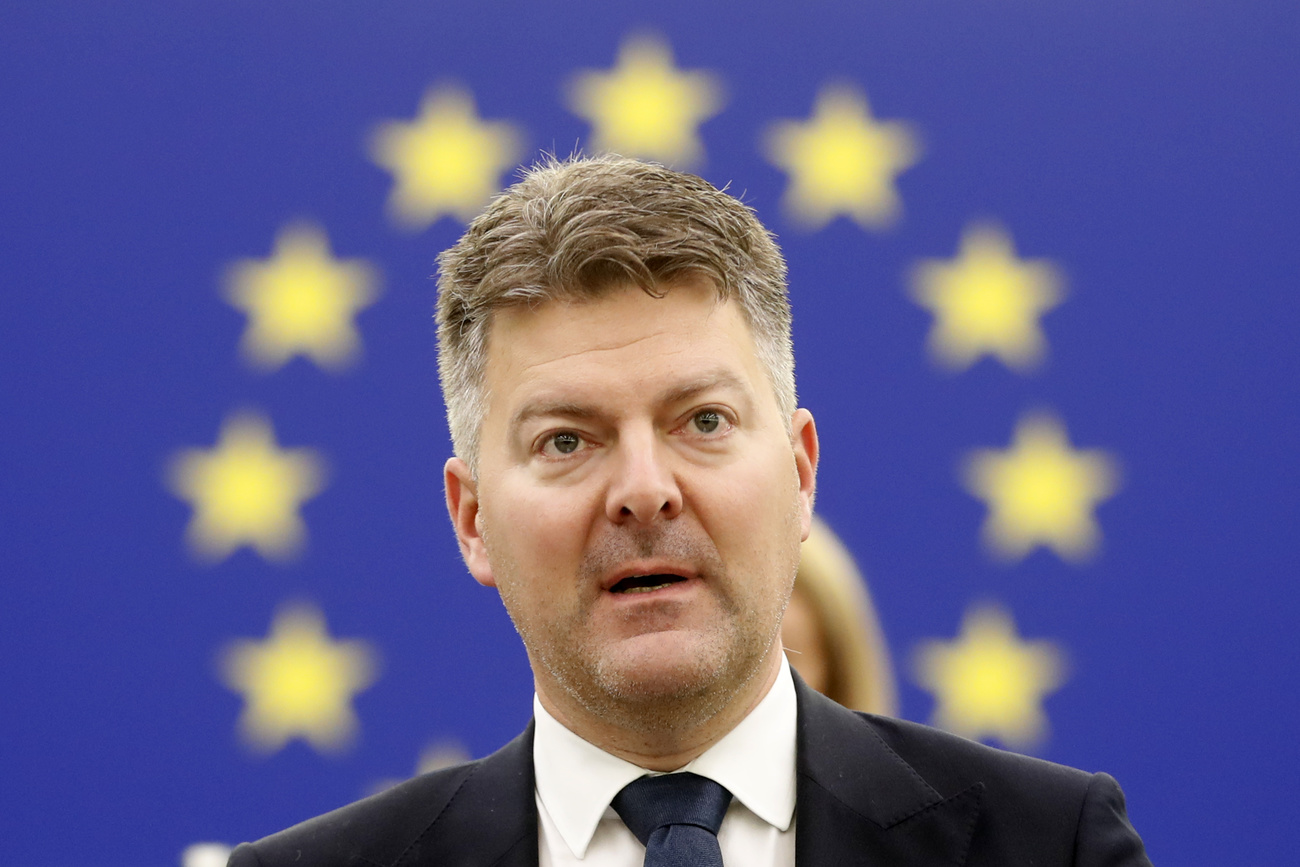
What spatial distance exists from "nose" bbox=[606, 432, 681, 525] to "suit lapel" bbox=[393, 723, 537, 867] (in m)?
0.45

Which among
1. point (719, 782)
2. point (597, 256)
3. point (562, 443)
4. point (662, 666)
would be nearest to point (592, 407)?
point (562, 443)

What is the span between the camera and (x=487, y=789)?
1.86m

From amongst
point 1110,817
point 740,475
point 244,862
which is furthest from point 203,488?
point 1110,817

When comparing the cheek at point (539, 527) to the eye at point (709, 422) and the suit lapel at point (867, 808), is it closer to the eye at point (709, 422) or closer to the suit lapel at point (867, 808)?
the eye at point (709, 422)

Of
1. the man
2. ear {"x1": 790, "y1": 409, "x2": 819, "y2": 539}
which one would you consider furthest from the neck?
ear {"x1": 790, "y1": 409, "x2": 819, "y2": 539}

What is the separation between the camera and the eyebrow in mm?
1649

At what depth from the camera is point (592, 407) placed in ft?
5.41

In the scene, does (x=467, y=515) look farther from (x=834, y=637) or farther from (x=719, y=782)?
(x=834, y=637)

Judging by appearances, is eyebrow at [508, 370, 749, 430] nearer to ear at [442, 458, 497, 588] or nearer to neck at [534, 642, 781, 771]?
ear at [442, 458, 497, 588]

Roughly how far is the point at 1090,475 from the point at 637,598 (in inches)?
73.9

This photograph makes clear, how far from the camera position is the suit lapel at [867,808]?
1.69 m

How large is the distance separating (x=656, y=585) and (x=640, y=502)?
0.11 m

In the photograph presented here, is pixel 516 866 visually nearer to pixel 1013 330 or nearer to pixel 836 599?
pixel 836 599

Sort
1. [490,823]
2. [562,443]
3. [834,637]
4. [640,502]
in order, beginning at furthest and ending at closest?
[834,637] < [490,823] < [562,443] < [640,502]
